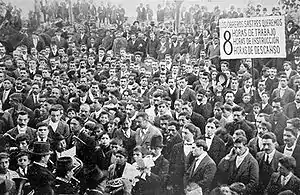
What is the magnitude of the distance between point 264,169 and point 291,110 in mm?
537

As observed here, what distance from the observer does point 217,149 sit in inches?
154

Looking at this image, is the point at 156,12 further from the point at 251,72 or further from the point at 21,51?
the point at 21,51

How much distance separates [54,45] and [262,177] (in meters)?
2.24

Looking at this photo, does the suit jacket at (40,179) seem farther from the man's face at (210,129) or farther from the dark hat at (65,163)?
the man's face at (210,129)

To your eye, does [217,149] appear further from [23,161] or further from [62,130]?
[23,161]

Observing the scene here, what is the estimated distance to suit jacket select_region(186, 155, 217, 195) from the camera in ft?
12.9

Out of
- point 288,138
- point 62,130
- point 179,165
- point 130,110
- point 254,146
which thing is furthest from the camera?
point 62,130

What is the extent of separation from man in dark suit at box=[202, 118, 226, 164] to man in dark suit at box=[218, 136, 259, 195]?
0.18 ft

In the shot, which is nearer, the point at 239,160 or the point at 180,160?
the point at 239,160

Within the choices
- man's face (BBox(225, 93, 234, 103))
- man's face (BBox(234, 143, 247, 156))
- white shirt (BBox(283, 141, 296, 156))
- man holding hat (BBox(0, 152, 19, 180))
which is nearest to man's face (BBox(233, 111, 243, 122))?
man's face (BBox(225, 93, 234, 103))

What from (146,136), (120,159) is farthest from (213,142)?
(120,159)

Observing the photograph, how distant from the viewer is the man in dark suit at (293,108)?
3715 mm

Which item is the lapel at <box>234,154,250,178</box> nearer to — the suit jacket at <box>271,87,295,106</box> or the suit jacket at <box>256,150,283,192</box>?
the suit jacket at <box>256,150,283,192</box>

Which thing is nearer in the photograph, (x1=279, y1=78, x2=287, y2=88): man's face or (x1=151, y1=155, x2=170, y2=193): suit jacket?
(x1=279, y1=78, x2=287, y2=88): man's face
